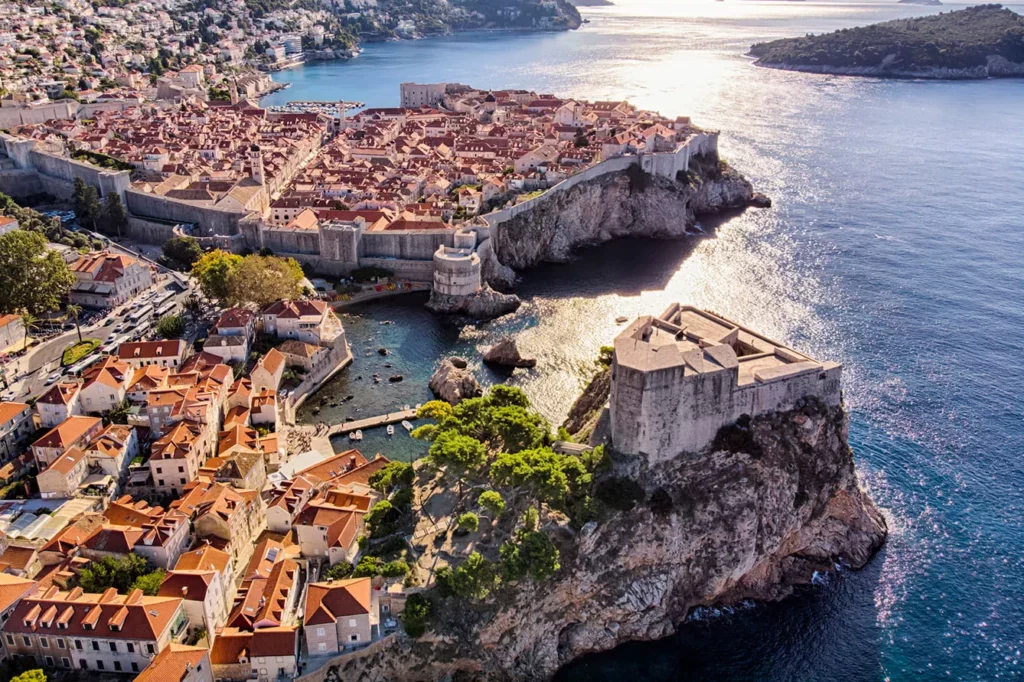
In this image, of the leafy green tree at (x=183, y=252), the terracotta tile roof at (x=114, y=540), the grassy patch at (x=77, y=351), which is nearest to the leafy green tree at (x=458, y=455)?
the terracotta tile roof at (x=114, y=540)

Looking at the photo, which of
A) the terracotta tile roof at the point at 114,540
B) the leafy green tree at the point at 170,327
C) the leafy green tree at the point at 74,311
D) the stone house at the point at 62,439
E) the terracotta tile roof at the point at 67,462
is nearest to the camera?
the terracotta tile roof at the point at 114,540

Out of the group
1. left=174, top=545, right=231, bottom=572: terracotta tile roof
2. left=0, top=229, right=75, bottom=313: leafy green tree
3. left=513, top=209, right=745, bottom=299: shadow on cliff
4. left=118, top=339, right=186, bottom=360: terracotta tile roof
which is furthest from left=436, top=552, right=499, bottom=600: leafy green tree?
left=0, top=229, right=75, bottom=313: leafy green tree

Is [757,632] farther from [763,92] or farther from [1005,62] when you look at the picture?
[1005,62]

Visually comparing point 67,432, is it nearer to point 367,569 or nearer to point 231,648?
point 231,648

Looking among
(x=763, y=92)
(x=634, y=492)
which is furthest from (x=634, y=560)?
(x=763, y=92)

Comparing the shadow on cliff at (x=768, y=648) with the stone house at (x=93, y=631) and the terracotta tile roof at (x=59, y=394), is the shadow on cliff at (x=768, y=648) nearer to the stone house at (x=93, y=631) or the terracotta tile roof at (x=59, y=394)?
the stone house at (x=93, y=631)

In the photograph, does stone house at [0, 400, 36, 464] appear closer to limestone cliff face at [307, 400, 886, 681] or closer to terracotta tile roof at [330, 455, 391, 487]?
terracotta tile roof at [330, 455, 391, 487]
